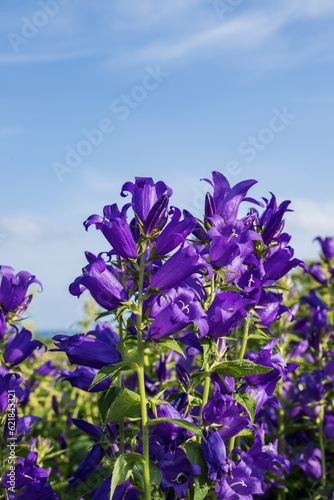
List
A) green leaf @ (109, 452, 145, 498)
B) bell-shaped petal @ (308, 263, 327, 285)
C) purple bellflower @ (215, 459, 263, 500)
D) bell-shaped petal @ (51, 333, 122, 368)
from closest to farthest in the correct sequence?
green leaf @ (109, 452, 145, 498) → bell-shaped petal @ (51, 333, 122, 368) → purple bellflower @ (215, 459, 263, 500) → bell-shaped petal @ (308, 263, 327, 285)

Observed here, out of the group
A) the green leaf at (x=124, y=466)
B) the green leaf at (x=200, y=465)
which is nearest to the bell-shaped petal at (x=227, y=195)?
the green leaf at (x=200, y=465)

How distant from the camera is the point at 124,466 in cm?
232

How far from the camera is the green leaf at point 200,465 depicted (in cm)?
255

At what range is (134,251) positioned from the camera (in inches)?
95.3

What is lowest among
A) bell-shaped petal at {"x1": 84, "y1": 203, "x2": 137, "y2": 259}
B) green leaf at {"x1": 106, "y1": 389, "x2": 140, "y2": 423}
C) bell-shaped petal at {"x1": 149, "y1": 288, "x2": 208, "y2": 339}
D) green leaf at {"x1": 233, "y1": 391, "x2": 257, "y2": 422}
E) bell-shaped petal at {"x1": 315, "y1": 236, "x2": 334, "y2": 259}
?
green leaf at {"x1": 106, "y1": 389, "x2": 140, "y2": 423}

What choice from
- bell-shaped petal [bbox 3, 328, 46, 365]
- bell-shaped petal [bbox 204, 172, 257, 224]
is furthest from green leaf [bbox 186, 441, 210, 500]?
bell-shaped petal [bbox 3, 328, 46, 365]

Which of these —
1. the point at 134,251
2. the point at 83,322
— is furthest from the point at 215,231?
the point at 83,322

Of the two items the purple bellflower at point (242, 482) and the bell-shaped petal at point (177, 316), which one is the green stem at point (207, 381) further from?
the purple bellflower at point (242, 482)

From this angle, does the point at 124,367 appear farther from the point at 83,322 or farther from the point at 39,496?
the point at 83,322

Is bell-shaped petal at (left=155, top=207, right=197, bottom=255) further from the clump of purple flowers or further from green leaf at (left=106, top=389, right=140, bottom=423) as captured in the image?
the clump of purple flowers

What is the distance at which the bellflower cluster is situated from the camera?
2.42 m

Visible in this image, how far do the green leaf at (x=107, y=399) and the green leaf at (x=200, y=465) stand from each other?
16.6 inches

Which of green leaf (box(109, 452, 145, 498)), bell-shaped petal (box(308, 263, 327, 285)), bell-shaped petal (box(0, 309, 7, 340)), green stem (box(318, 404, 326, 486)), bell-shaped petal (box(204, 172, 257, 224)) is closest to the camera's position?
green leaf (box(109, 452, 145, 498))

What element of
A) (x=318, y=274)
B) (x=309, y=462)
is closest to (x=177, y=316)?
(x=309, y=462)
